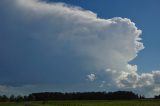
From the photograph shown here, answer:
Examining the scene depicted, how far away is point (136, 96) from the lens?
19962 centimetres

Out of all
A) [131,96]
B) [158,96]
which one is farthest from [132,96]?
[158,96]

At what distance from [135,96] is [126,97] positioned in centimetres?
473

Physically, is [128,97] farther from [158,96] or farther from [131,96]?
[158,96]

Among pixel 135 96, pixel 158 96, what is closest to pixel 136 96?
pixel 135 96

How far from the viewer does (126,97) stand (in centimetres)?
19962

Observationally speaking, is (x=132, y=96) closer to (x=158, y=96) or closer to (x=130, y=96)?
(x=130, y=96)

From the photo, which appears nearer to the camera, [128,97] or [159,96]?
[159,96]

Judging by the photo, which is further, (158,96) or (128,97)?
(128,97)

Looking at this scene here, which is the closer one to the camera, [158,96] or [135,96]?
[158,96]

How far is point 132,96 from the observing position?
200 meters

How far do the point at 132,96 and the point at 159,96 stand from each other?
1871cm

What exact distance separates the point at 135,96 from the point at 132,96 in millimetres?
1555

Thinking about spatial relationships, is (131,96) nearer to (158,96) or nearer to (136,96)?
→ (136,96)

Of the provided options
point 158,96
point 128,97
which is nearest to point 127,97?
point 128,97
